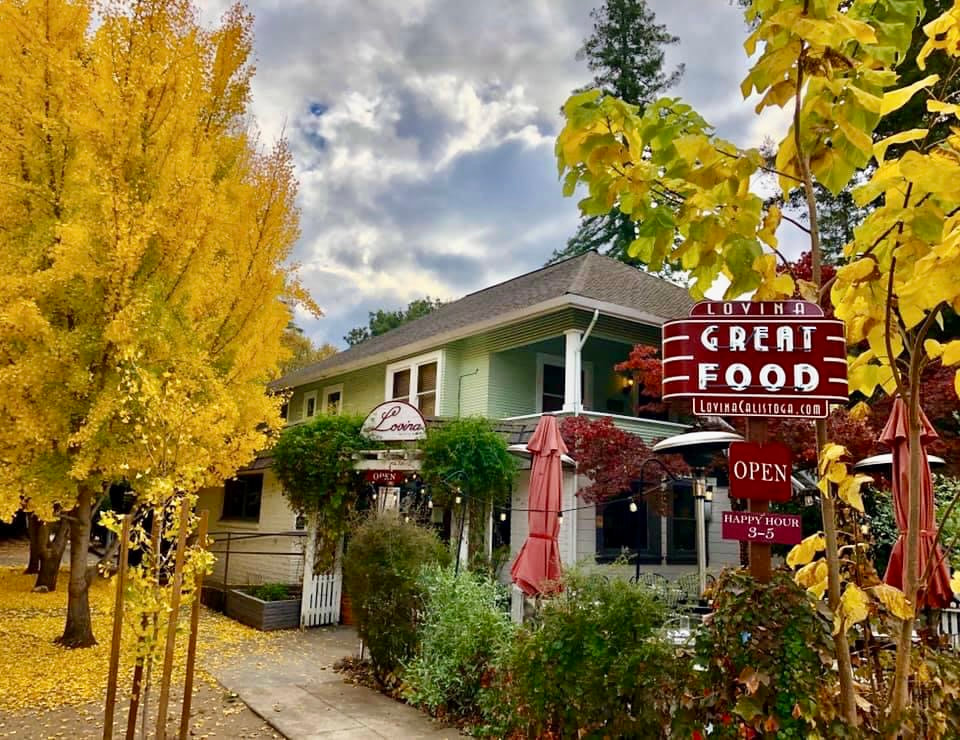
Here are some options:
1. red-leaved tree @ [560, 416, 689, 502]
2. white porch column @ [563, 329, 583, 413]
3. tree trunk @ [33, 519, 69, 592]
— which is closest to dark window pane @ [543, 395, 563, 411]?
white porch column @ [563, 329, 583, 413]

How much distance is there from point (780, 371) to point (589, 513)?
9562 millimetres

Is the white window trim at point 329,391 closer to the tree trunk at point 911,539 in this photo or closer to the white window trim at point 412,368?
the white window trim at point 412,368

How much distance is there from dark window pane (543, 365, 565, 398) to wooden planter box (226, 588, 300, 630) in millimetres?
6982

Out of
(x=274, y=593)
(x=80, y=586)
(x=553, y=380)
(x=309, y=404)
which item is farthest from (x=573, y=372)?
(x=309, y=404)

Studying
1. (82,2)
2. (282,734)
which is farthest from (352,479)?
(82,2)

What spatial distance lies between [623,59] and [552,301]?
22.0m

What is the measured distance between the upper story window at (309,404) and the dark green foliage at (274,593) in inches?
350

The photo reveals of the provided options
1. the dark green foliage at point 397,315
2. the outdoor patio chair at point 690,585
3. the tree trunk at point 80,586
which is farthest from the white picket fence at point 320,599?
the dark green foliage at point 397,315

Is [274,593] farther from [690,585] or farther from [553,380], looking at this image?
[690,585]

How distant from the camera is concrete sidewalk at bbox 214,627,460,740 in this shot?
20.3ft

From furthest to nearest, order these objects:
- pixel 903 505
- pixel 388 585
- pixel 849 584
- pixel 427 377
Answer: pixel 427 377
pixel 388 585
pixel 903 505
pixel 849 584

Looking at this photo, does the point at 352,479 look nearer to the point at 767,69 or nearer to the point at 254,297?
the point at 254,297

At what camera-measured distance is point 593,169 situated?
2129 mm

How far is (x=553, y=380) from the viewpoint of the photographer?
1511 centimetres
